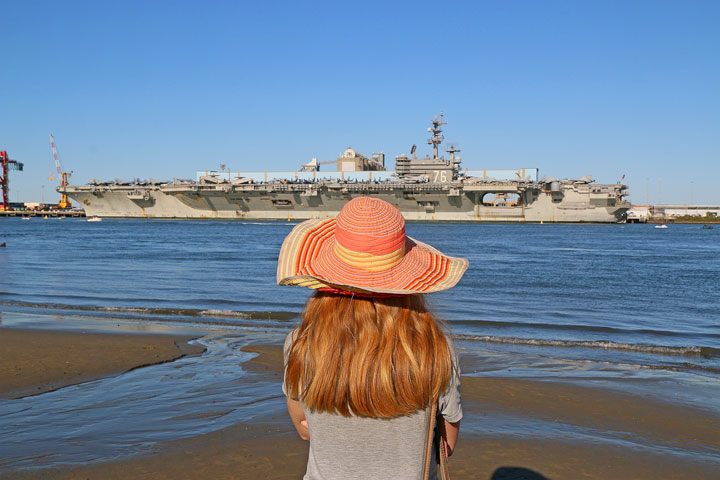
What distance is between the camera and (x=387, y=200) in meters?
60.1

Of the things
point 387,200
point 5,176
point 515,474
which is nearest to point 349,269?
point 515,474

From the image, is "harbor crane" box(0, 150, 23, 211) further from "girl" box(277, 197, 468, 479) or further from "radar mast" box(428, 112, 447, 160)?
"girl" box(277, 197, 468, 479)

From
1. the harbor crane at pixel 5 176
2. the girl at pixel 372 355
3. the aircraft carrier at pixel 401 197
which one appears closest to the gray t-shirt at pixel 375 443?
the girl at pixel 372 355

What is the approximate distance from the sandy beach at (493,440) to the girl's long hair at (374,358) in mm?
2196

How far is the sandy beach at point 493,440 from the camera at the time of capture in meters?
3.51

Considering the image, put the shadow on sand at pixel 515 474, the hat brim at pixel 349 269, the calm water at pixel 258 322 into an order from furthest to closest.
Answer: the calm water at pixel 258 322 → the shadow on sand at pixel 515 474 → the hat brim at pixel 349 269

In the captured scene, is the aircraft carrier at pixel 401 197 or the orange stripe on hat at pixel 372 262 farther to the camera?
the aircraft carrier at pixel 401 197

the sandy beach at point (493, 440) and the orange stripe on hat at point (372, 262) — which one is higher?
the orange stripe on hat at point (372, 262)

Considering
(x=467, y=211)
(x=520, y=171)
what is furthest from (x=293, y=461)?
(x=520, y=171)

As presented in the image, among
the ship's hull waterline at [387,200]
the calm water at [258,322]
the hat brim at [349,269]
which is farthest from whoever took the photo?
the ship's hull waterline at [387,200]

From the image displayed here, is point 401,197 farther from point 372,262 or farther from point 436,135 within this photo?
point 372,262

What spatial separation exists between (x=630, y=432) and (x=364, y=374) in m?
3.73

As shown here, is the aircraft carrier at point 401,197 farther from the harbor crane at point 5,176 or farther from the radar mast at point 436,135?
the harbor crane at point 5,176

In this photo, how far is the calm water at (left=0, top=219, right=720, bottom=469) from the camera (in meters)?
4.57
